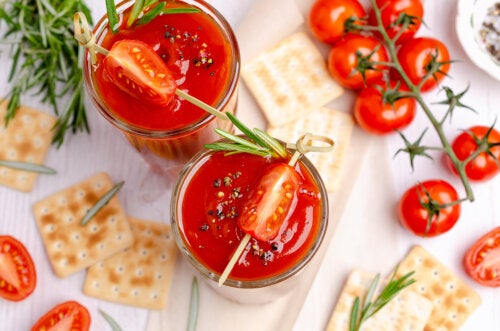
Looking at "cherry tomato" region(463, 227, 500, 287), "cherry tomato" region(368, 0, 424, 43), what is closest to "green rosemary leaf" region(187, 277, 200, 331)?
"cherry tomato" region(463, 227, 500, 287)

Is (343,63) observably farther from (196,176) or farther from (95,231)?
(95,231)

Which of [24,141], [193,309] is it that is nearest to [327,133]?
[193,309]

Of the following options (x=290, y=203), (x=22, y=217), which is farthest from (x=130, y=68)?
(x=22, y=217)

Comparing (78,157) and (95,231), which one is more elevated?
(78,157)

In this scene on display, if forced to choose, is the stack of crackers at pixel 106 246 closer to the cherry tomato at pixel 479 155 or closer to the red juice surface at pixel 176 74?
the red juice surface at pixel 176 74

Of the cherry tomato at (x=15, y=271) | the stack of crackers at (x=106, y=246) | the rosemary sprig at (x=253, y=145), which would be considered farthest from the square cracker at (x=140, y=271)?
the rosemary sprig at (x=253, y=145)

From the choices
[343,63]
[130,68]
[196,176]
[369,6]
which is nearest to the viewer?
[130,68]
